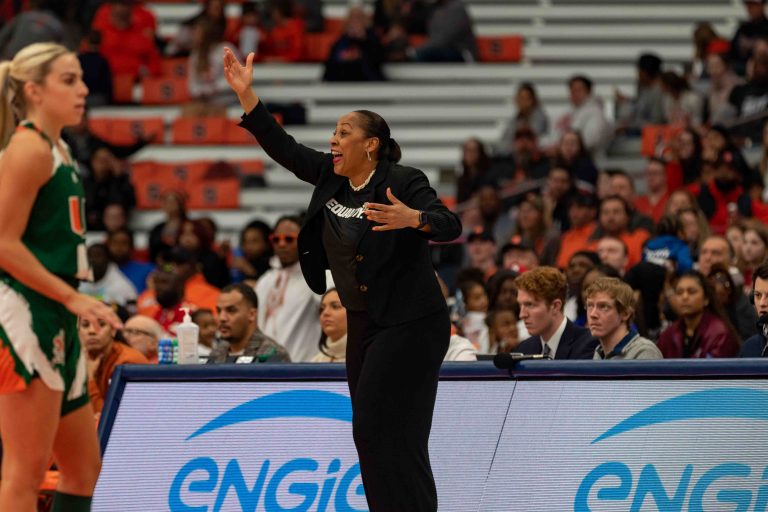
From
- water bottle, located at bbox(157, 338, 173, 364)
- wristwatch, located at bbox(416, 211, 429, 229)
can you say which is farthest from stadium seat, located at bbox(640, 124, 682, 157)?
wristwatch, located at bbox(416, 211, 429, 229)

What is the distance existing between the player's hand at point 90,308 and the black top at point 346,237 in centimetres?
126

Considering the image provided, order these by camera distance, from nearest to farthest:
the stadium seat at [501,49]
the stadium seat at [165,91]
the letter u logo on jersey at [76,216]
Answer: the letter u logo on jersey at [76,216], the stadium seat at [165,91], the stadium seat at [501,49]

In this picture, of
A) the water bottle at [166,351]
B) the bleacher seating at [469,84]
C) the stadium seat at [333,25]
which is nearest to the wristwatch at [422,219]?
the water bottle at [166,351]

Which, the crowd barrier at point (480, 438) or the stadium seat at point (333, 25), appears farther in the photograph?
the stadium seat at point (333, 25)

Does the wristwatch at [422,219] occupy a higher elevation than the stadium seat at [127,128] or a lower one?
higher

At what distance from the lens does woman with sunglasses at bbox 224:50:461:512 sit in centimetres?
514

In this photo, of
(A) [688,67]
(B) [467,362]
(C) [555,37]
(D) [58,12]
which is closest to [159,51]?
(D) [58,12]

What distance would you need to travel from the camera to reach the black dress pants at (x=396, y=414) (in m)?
5.13

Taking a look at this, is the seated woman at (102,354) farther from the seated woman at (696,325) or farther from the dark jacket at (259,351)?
the seated woman at (696,325)

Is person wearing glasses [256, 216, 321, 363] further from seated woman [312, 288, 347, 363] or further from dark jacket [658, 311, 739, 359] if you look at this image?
dark jacket [658, 311, 739, 359]

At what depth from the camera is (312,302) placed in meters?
9.70

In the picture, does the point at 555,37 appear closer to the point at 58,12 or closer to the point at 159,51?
the point at 159,51

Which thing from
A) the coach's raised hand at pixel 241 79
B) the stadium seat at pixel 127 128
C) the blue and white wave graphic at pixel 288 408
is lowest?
the blue and white wave graphic at pixel 288 408

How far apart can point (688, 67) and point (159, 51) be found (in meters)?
6.11
